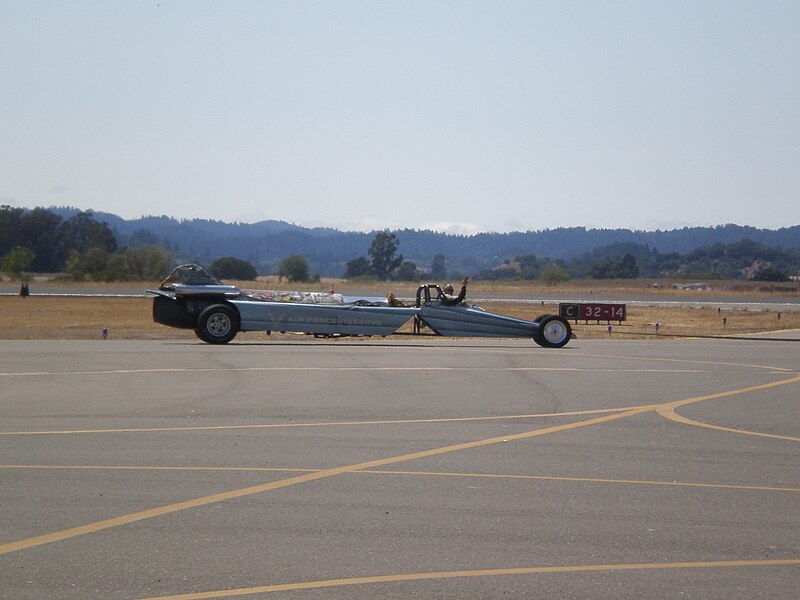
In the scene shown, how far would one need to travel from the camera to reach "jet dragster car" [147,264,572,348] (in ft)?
73.5

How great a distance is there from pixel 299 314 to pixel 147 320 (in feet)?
63.3

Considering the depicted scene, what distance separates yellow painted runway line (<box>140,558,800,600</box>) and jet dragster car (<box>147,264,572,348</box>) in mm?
16442

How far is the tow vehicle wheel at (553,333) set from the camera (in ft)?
77.1

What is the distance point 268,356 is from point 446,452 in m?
10.2

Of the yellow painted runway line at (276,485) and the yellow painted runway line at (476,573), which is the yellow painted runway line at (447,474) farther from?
the yellow painted runway line at (476,573)

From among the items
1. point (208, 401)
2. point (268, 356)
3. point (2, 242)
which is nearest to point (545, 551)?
point (208, 401)

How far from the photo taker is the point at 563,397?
553 inches

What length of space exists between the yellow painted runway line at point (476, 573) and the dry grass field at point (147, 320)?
21.0 metres

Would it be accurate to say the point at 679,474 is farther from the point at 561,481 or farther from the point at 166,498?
the point at 166,498

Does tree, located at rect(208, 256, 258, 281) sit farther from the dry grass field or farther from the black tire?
the black tire

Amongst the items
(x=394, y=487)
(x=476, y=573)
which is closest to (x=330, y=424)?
(x=394, y=487)

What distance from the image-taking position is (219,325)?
2242 centimetres

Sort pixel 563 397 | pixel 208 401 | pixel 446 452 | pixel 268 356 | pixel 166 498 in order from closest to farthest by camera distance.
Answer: pixel 166 498 < pixel 446 452 < pixel 208 401 < pixel 563 397 < pixel 268 356

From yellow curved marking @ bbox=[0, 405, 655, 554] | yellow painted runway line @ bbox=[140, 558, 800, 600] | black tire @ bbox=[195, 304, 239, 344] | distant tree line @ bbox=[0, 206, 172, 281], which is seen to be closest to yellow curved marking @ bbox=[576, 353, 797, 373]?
black tire @ bbox=[195, 304, 239, 344]
